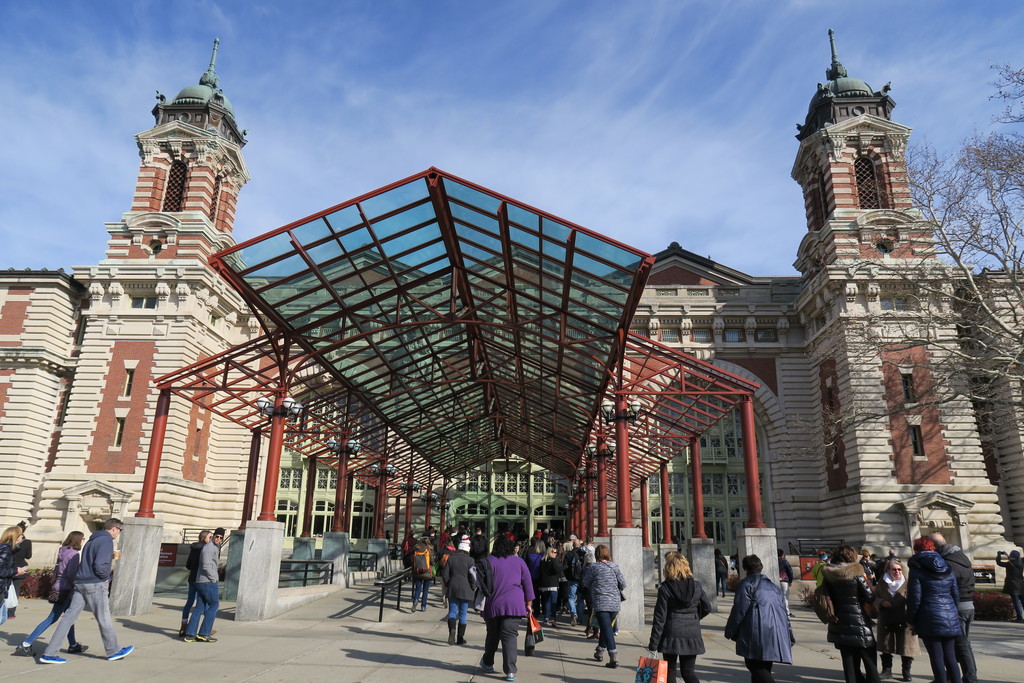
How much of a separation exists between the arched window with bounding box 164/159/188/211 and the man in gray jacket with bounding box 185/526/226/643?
32.1 m

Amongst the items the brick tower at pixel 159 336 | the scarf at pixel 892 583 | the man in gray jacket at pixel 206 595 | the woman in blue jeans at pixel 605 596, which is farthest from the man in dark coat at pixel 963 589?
the brick tower at pixel 159 336

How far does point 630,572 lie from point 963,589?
6.02 metres

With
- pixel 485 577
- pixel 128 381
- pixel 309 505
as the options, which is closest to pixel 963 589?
pixel 485 577

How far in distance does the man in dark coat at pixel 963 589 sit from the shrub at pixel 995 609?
936cm

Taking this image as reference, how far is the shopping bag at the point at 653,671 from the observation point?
6570 mm

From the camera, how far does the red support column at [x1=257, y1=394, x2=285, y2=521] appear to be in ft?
48.4

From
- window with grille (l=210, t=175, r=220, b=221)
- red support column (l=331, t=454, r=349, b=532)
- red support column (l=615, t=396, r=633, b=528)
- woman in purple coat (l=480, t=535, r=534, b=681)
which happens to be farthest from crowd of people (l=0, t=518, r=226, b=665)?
window with grille (l=210, t=175, r=220, b=221)

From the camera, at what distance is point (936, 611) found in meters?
7.43

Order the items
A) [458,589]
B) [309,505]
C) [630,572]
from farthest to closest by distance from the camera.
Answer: [309,505]
[630,572]
[458,589]

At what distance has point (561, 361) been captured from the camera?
19.6 m

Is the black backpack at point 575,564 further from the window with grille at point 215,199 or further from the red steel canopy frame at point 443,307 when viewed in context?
the window with grille at point 215,199

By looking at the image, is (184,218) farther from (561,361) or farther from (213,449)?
(561,361)

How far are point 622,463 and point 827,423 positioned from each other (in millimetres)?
22510

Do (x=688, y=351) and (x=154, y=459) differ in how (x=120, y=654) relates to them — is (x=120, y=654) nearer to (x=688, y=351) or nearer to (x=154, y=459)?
(x=154, y=459)
